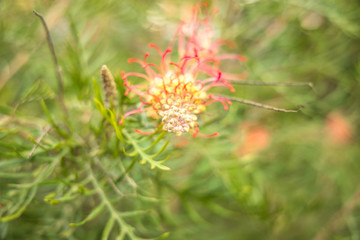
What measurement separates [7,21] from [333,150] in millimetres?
1337

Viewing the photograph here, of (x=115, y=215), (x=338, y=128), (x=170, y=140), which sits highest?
(x=338, y=128)

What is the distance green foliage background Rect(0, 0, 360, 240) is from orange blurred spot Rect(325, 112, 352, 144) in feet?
0.07

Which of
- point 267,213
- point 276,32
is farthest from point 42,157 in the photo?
point 276,32

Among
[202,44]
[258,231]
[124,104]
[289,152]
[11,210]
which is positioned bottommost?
[11,210]

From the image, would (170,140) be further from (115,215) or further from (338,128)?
(338,128)

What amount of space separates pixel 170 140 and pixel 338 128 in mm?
1043

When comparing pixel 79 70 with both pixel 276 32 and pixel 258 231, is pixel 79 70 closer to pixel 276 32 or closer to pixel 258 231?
pixel 276 32

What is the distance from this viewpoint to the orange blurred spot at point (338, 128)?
1.34 m

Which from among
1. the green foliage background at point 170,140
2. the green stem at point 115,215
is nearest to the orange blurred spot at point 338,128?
the green foliage background at point 170,140

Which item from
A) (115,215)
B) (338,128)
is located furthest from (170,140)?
(338,128)

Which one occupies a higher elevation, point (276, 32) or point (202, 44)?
point (276, 32)

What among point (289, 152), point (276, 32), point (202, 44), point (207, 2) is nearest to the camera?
point (202, 44)

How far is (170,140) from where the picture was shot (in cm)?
61

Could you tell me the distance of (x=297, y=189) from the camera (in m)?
1.19
